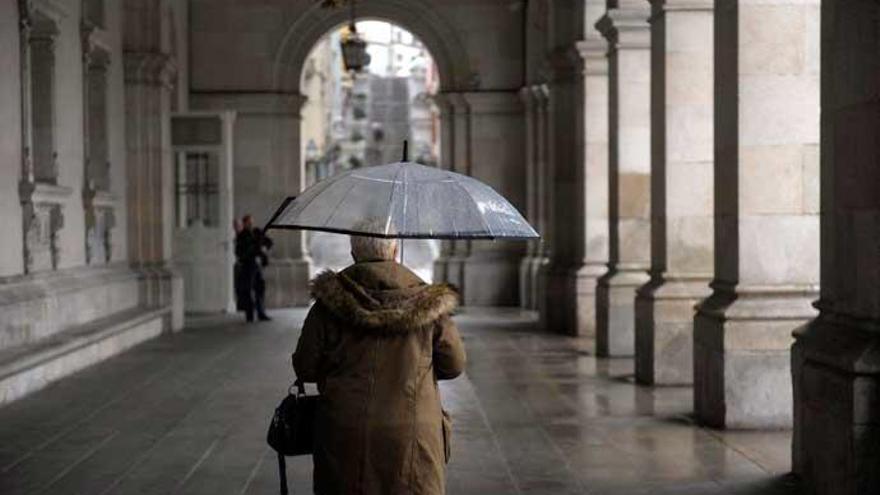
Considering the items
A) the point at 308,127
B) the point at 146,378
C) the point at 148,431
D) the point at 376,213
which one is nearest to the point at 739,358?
the point at 148,431

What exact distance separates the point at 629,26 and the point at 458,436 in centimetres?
555

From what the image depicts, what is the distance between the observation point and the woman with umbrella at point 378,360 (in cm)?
414

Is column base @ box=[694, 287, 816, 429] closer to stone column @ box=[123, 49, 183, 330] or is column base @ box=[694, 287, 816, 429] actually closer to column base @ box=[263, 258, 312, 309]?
stone column @ box=[123, 49, 183, 330]

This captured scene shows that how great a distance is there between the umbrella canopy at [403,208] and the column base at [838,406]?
198 cm

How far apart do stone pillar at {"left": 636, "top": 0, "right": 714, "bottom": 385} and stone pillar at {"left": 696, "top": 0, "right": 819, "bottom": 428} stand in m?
2.01

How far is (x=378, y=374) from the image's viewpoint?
4.17 metres

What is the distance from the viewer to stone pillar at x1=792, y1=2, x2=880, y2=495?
5.75 m

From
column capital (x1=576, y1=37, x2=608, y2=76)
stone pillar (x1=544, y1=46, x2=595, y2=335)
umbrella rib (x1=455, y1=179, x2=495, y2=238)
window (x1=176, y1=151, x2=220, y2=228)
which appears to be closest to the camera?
umbrella rib (x1=455, y1=179, x2=495, y2=238)

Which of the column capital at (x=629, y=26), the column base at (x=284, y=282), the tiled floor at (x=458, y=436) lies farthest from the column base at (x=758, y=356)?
the column base at (x=284, y=282)

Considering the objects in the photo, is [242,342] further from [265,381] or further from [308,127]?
[308,127]

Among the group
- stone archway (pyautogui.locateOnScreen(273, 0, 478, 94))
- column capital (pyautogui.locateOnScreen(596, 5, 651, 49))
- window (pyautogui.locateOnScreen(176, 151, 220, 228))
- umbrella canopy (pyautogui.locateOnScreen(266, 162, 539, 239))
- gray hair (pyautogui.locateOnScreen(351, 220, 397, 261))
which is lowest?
gray hair (pyautogui.locateOnScreen(351, 220, 397, 261))

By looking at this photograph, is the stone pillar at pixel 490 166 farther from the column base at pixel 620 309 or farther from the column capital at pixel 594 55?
the column base at pixel 620 309

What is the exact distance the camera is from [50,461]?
754cm

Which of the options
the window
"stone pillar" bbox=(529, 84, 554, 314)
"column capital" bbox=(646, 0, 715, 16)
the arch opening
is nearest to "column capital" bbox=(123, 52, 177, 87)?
the window
